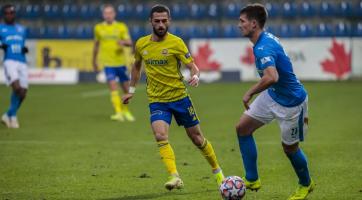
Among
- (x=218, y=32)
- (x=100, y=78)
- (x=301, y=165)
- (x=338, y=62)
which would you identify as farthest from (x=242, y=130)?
(x=218, y=32)

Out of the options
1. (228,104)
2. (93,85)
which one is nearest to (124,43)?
(228,104)

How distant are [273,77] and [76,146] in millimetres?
6210

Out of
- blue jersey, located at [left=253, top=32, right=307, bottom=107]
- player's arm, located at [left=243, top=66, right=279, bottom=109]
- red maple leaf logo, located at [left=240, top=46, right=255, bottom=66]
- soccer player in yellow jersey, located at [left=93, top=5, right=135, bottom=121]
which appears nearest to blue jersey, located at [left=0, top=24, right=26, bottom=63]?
soccer player in yellow jersey, located at [left=93, top=5, right=135, bottom=121]

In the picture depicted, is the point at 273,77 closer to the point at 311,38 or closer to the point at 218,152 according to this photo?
the point at 218,152

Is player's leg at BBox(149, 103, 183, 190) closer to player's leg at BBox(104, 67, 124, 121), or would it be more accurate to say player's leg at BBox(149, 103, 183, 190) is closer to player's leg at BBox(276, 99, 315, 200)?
player's leg at BBox(276, 99, 315, 200)

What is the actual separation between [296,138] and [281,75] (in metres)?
0.68

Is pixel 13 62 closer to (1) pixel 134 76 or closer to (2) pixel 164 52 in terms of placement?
(1) pixel 134 76

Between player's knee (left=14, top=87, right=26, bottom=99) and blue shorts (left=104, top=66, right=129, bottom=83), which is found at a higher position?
player's knee (left=14, top=87, right=26, bottom=99)

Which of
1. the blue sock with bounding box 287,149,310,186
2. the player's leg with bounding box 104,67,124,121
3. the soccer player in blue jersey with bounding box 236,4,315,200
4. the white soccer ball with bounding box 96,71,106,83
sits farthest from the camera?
the white soccer ball with bounding box 96,71,106,83

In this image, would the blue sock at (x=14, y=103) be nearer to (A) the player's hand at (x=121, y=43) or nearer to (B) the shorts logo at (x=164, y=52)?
(A) the player's hand at (x=121, y=43)

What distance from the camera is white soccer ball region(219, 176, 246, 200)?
325 inches

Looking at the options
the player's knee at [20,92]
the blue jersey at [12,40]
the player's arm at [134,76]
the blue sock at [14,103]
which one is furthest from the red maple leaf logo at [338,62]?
the player's arm at [134,76]

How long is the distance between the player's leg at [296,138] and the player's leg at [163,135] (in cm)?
125

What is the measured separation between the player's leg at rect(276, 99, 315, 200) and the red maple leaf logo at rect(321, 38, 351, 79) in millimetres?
19653
